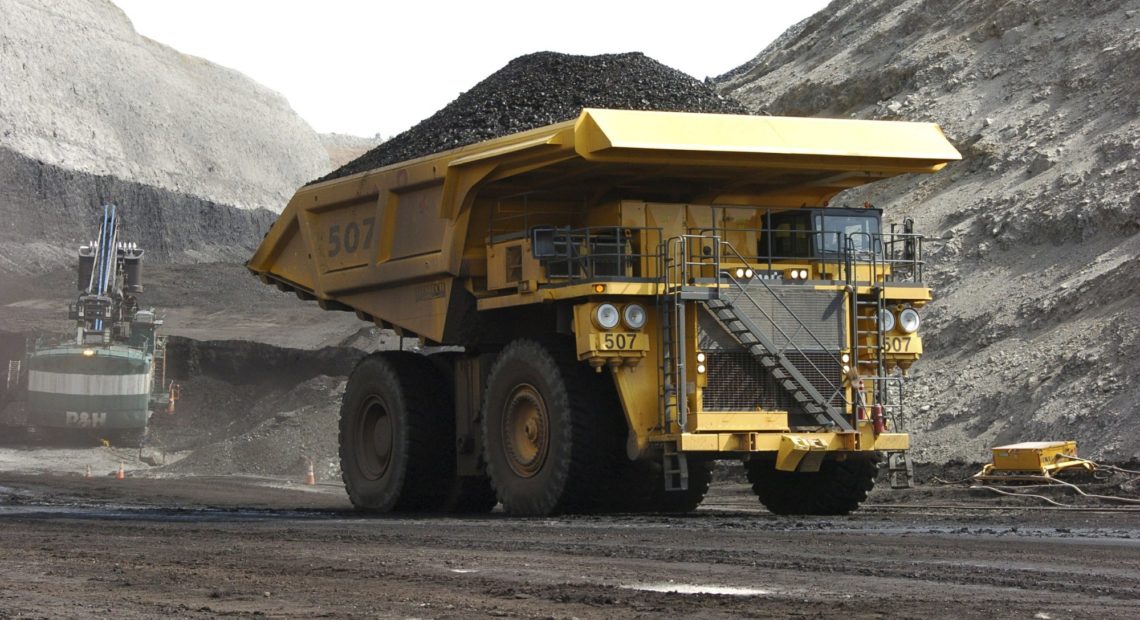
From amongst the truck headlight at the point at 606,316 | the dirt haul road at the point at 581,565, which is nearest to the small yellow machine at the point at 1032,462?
the dirt haul road at the point at 581,565

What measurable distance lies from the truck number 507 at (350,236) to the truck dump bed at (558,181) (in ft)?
0.07

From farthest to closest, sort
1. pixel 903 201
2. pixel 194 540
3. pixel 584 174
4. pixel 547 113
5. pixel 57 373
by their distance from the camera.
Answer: pixel 57 373 < pixel 903 201 < pixel 547 113 < pixel 584 174 < pixel 194 540

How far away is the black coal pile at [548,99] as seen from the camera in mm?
17984

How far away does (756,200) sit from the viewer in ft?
55.1

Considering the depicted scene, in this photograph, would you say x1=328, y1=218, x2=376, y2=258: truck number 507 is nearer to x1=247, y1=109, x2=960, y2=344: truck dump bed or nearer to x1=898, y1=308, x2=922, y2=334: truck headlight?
x1=247, y1=109, x2=960, y2=344: truck dump bed

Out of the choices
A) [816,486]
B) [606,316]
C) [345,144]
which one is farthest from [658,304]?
[345,144]

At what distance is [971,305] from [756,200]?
40.1 ft

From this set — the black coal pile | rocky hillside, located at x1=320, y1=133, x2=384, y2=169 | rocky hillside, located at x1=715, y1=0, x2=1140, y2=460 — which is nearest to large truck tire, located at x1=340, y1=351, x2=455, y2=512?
the black coal pile

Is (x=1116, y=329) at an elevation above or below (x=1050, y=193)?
below

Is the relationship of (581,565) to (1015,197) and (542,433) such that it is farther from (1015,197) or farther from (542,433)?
(1015,197)

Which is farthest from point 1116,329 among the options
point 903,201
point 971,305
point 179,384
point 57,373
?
point 179,384

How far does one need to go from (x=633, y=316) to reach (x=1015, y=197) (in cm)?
1671

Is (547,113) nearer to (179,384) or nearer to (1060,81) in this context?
(1060,81)

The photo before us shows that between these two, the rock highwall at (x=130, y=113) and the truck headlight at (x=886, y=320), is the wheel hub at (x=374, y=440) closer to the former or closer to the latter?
the truck headlight at (x=886, y=320)
